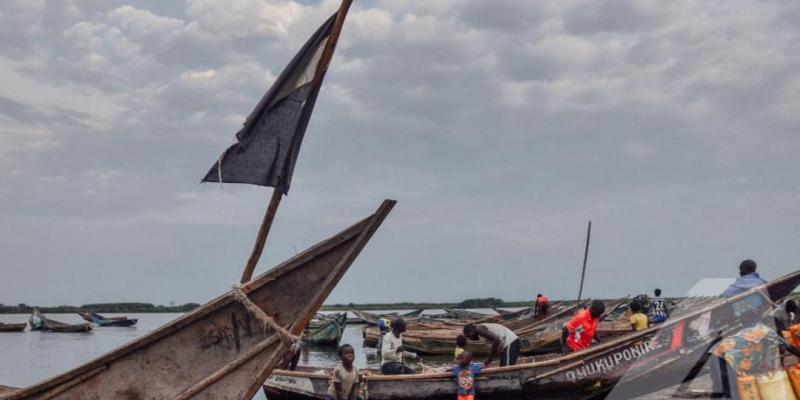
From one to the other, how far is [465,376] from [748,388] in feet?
14.8

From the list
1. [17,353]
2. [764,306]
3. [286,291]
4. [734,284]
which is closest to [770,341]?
[764,306]

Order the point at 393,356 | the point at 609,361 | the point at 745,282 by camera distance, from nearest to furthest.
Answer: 1. the point at 745,282
2. the point at 609,361
3. the point at 393,356

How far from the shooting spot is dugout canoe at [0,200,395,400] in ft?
21.4

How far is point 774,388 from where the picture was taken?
22.3 ft

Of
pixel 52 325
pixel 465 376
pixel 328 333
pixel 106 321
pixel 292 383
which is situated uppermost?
pixel 106 321

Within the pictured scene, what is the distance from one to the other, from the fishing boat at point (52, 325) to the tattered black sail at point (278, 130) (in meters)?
55.8

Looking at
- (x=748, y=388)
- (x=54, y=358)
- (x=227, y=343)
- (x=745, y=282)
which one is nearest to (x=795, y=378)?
(x=748, y=388)

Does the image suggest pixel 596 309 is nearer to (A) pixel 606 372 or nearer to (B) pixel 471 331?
(A) pixel 606 372

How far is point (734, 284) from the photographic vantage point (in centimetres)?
962

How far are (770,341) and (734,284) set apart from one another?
272 centimetres

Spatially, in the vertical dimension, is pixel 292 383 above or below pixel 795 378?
below

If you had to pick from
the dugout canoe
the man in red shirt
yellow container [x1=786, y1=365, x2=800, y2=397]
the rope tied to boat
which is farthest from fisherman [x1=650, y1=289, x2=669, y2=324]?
the rope tied to boat

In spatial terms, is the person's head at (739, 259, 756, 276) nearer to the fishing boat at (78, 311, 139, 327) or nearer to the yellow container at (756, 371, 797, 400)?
the yellow container at (756, 371, 797, 400)

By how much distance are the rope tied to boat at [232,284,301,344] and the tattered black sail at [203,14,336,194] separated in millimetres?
1120
